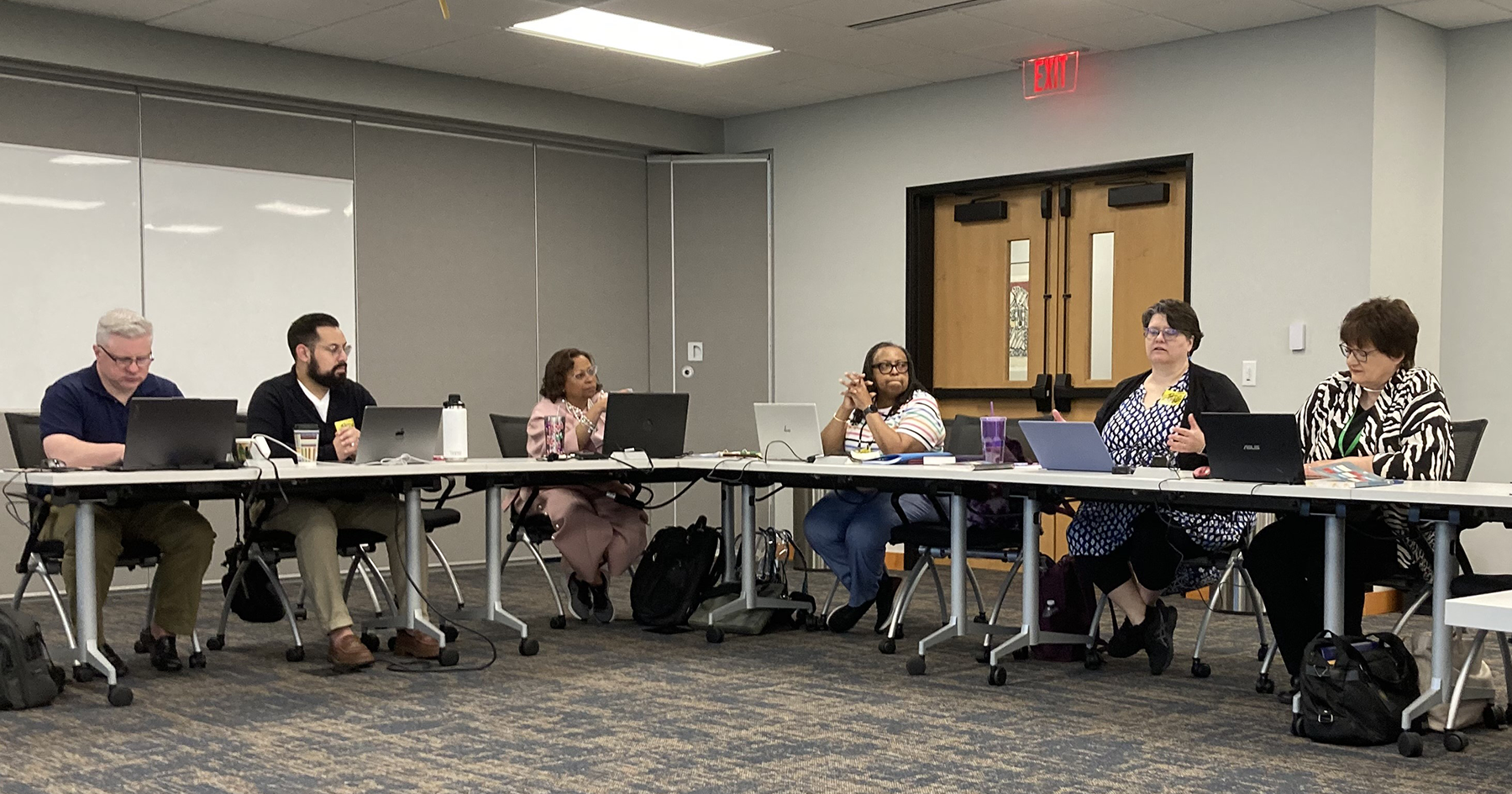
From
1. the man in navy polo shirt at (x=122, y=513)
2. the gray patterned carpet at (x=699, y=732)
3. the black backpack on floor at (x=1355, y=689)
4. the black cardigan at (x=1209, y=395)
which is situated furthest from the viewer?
the man in navy polo shirt at (x=122, y=513)

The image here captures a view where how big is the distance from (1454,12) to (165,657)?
5996mm

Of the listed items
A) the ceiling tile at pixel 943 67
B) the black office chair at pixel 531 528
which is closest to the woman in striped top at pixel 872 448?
the black office chair at pixel 531 528

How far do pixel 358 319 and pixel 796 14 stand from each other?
Answer: 9.62 ft

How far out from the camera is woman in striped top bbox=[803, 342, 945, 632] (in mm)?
5891

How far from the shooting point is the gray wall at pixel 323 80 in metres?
7.01

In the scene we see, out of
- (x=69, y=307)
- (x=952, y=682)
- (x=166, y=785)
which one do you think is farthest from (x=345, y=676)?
(x=69, y=307)

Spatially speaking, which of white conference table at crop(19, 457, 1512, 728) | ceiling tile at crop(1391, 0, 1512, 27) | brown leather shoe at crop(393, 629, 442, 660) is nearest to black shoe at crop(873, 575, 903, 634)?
white conference table at crop(19, 457, 1512, 728)

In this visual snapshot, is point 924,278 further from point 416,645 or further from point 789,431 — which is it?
point 416,645

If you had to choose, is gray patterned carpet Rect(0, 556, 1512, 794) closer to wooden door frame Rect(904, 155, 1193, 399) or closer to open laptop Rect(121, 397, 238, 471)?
open laptop Rect(121, 397, 238, 471)

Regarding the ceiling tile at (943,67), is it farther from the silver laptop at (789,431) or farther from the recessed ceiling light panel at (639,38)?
the silver laptop at (789,431)

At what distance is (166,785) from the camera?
3625 millimetres

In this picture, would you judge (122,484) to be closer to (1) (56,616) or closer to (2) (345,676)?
(2) (345,676)

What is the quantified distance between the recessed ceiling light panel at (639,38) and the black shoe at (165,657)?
334cm

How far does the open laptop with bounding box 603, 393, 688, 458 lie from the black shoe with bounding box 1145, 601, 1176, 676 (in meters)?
1.96
